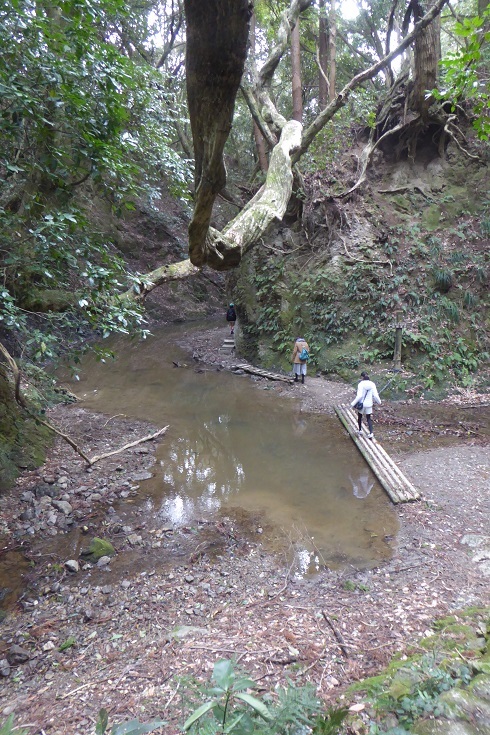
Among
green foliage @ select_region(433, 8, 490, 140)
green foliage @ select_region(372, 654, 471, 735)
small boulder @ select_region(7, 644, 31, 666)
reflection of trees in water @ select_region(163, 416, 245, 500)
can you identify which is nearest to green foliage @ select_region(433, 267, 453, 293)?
reflection of trees in water @ select_region(163, 416, 245, 500)

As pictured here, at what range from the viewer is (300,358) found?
12555 millimetres

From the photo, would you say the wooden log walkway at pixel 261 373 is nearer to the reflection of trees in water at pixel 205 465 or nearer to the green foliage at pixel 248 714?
the reflection of trees in water at pixel 205 465

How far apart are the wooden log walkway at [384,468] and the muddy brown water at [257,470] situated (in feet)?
0.52

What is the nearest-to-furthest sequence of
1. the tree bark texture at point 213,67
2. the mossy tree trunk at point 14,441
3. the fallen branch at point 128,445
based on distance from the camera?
the tree bark texture at point 213,67, the mossy tree trunk at point 14,441, the fallen branch at point 128,445

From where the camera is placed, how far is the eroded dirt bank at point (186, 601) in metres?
3.51

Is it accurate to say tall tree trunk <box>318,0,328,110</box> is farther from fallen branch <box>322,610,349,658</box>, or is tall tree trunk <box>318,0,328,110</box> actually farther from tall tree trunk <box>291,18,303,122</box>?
fallen branch <box>322,610,349,658</box>

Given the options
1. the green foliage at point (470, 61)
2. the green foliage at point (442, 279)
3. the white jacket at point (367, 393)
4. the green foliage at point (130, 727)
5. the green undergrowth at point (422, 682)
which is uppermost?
the green foliage at point (470, 61)

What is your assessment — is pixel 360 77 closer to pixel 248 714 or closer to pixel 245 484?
pixel 245 484

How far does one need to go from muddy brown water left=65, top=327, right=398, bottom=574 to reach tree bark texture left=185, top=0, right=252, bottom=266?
4.73 meters

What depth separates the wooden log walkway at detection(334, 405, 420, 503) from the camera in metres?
6.69

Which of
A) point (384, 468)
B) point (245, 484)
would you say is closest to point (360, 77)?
point (384, 468)

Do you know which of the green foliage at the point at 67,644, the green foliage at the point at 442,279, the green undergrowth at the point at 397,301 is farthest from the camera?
the green foliage at the point at 442,279

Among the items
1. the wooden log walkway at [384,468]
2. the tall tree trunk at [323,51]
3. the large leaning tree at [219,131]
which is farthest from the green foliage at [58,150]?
the tall tree trunk at [323,51]

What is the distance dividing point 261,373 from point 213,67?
39.2ft
